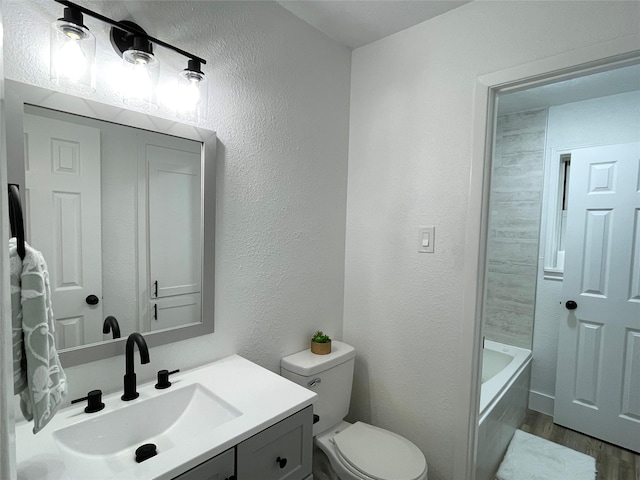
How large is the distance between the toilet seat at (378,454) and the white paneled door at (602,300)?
1.67 meters

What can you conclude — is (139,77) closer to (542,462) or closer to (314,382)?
(314,382)

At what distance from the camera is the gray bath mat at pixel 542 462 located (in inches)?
78.1

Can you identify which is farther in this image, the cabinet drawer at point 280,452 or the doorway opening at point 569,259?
the doorway opening at point 569,259

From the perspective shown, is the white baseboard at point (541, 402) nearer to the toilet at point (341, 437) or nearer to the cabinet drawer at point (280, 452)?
the toilet at point (341, 437)

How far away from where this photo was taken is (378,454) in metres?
1.50

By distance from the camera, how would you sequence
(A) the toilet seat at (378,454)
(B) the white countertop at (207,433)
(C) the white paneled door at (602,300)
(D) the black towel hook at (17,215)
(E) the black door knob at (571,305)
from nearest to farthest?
(D) the black towel hook at (17,215) < (B) the white countertop at (207,433) < (A) the toilet seat at (378,454) < (C) the white paneled door at (602,300) < (E) the black door knob at (571,305)

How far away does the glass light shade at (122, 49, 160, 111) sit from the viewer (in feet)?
3.51

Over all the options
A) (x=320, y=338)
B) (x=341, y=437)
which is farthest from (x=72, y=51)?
(x=341, y=437)

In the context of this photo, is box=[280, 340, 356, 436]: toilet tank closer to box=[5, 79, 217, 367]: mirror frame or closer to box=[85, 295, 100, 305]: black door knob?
box=[5, 79, 217, 367]: mirror frame

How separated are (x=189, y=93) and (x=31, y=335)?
916mm

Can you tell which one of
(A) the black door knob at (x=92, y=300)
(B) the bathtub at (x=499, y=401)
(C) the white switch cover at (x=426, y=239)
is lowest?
(B) the bathtub at (x=499, y=401)

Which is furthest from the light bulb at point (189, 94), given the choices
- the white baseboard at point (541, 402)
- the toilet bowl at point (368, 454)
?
the white baseboard at point (541, 402)

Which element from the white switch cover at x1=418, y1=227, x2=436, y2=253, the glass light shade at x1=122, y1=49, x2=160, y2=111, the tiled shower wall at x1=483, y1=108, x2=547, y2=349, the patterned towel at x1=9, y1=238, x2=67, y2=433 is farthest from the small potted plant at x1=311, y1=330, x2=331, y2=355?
the tiled shower wall at x1=483, y1=108, x2=547, y2=349

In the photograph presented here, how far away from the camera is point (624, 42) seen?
118cm
